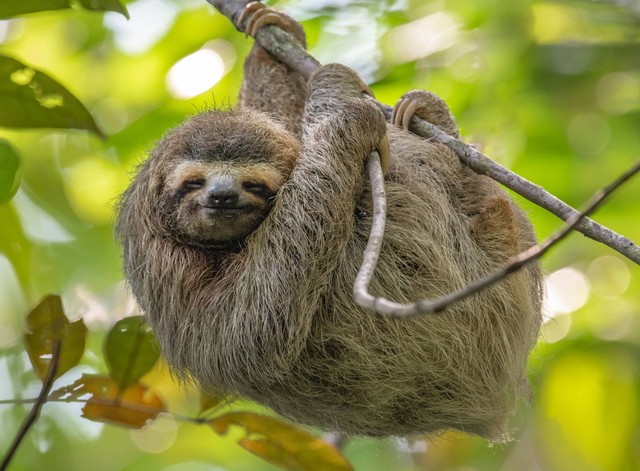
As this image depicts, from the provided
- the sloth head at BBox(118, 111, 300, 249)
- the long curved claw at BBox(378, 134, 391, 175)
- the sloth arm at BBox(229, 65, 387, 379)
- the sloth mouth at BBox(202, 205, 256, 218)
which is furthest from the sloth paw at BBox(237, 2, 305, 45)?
the sloth mouth at BBox(202, 205, 256, 218)

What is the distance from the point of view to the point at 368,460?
12.4 m

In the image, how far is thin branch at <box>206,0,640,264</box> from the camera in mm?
5195

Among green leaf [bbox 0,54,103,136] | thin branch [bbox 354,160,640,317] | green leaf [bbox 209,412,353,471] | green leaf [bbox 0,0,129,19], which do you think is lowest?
green leaf [bbox 209,412,353,471]

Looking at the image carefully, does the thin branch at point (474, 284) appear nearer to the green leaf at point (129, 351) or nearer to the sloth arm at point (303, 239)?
the sloth arm at point (303, 239)

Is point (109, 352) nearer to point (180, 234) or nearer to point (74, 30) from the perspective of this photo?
point (180, 234)

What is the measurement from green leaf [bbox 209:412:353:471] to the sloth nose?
1663 millimetres

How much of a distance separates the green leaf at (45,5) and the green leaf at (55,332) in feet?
6.63

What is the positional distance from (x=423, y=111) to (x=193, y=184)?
2000 mm

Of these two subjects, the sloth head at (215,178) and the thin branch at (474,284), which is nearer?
the thin branch at (474,284)

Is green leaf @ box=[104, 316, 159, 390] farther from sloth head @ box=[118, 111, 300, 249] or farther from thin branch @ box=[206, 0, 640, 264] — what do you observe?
thin branch @ box=[206, 0, 640, 264]

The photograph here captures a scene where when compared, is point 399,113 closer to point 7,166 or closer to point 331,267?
point 331,267

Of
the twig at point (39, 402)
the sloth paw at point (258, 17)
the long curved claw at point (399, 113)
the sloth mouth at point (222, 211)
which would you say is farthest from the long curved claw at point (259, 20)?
the twig at point (39, 402)

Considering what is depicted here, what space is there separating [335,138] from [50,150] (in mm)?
5997

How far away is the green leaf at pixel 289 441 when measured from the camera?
21.6ft
